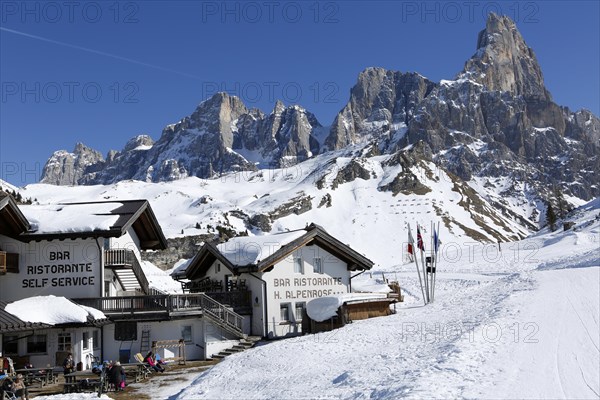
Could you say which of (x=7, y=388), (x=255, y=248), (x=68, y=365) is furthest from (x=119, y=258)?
(x=7, y=388)

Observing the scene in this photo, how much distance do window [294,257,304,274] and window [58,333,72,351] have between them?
14065 mm

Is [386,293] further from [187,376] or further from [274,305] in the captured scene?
[187,376]

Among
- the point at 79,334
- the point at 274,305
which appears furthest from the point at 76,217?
the point at 274,305

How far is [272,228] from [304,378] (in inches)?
4943

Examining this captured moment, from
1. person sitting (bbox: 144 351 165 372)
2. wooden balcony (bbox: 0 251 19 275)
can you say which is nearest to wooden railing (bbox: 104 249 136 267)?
wooden balcony (bbox: 0 251 19 275)

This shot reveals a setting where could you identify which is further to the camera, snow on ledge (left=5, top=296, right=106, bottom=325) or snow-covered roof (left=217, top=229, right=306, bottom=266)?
snow-covered roof (left=217, top=229, right=306, bottom=266)

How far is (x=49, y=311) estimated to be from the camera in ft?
96.8

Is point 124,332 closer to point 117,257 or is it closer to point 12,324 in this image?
point 117,257

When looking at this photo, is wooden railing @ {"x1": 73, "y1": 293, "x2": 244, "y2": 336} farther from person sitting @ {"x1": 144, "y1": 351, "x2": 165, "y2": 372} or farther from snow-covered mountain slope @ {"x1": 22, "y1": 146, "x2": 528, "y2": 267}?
snow-covered mountain slope @ {"x1": 22, "y1": 146, "x2": 528, "y2": 267}

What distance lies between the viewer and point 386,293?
123ft

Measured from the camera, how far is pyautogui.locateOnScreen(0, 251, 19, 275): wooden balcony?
1228 inches

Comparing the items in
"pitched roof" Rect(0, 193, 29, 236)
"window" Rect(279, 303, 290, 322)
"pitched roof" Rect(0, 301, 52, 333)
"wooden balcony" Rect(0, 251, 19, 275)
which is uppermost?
"pitched roof" Rect(0, 193, 29, 236)

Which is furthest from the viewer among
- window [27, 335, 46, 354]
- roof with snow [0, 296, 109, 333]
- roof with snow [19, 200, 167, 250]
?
roof with snow [19, 200, 167, 250]

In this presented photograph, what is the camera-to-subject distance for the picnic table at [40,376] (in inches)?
1014
